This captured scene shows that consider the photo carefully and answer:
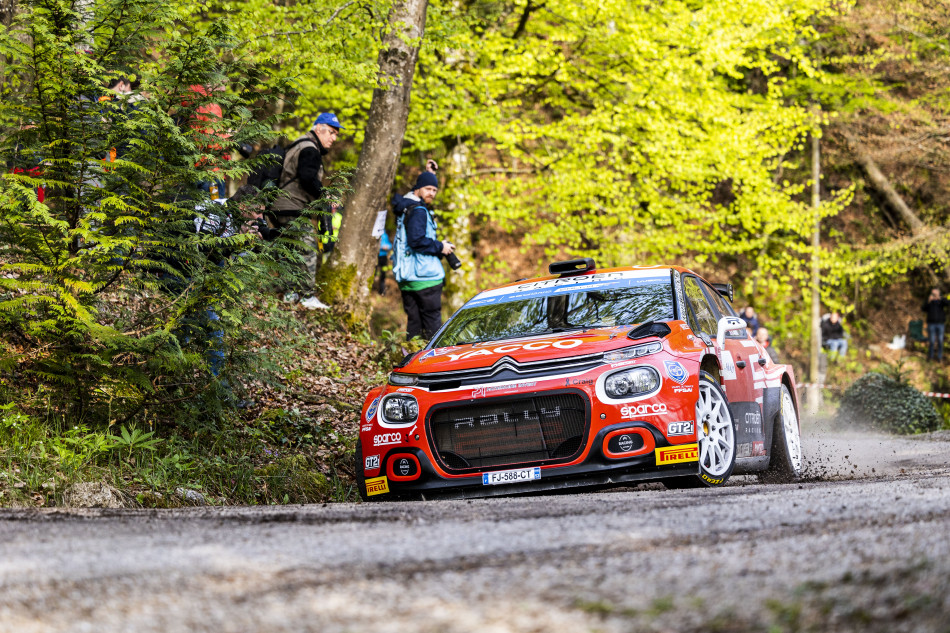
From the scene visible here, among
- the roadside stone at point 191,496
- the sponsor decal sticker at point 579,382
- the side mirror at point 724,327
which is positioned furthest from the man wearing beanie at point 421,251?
the sponsor decal sticker at point 579,382

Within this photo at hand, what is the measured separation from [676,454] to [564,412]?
80 centimetres

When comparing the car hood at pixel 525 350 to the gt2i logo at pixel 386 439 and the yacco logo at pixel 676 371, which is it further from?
the gt2i logo at pixel 386 439

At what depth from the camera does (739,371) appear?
26.9ft

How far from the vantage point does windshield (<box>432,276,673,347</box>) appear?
7.92m

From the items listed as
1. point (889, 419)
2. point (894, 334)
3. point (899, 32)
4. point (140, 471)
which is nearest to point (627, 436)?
point (140, 471)

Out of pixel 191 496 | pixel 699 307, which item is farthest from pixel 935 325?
pixel 191 496

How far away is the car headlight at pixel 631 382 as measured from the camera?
6.81 meters

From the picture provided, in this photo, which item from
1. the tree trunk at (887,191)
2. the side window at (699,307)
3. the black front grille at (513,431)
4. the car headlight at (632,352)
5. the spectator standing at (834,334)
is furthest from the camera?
the tree trunk at (887,191)

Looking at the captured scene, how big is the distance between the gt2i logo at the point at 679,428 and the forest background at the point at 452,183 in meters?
3.18

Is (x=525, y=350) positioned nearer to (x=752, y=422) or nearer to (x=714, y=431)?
(x=714, y=431)

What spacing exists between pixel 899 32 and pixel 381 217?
19.2m

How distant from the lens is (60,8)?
6.98 m

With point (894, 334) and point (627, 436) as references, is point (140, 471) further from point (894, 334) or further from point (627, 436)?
point (894, 334)

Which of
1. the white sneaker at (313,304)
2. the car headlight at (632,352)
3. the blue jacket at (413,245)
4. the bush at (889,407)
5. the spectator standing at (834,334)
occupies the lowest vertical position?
the bush at (889,407)
